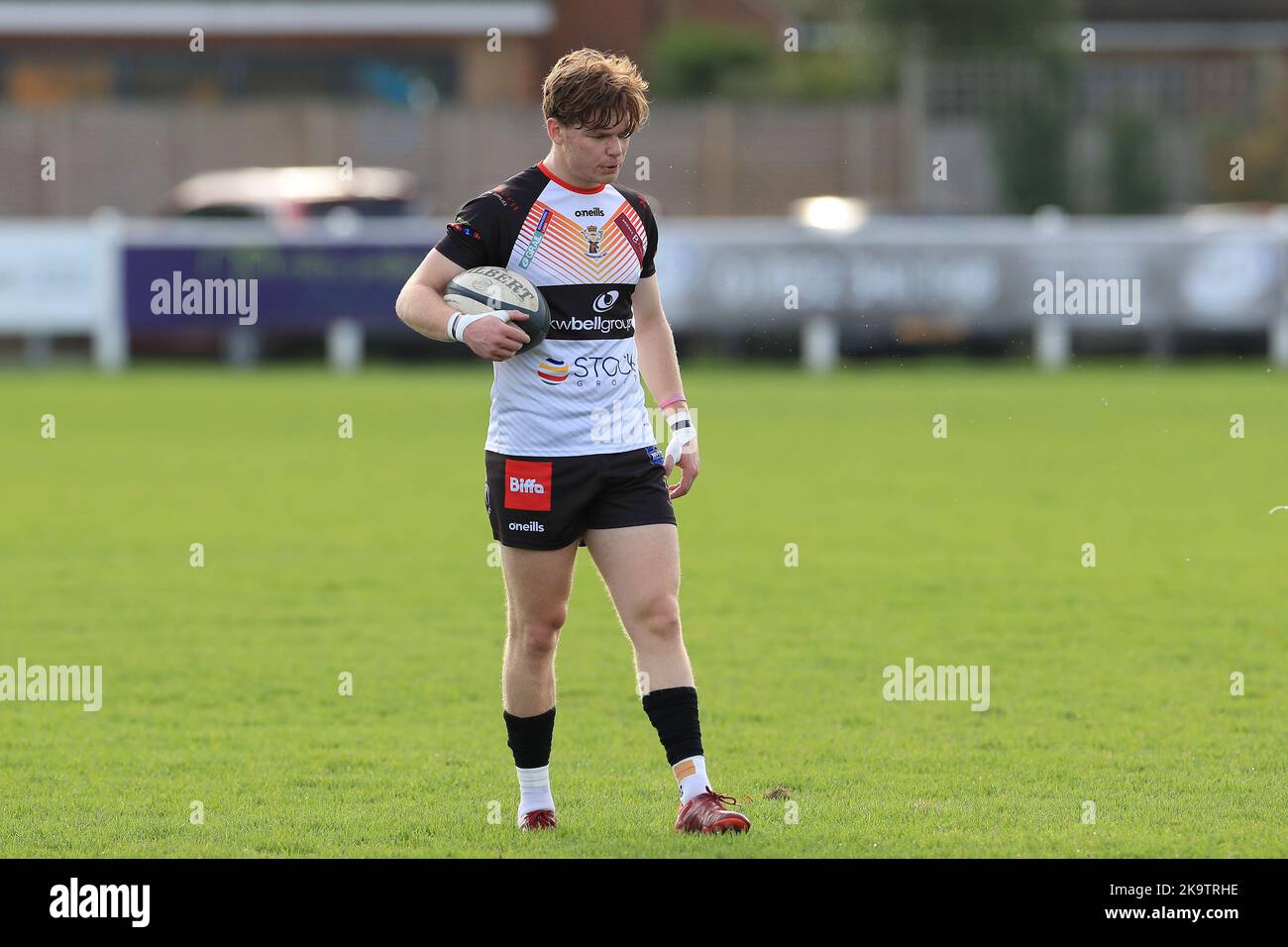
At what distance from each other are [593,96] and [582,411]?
841 millimetres

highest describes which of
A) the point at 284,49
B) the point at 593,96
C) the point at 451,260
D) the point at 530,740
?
the point at 284,49

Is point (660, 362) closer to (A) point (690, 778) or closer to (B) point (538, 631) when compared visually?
(B) point (538, 631)

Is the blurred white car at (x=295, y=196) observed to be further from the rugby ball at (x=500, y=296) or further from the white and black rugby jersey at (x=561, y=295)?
the rugby ball at (x=500, y=296)

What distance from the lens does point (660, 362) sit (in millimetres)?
6152

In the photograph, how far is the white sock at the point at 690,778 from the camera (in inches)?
232

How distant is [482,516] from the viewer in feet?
42.9

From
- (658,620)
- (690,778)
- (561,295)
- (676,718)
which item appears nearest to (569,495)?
(658,620)

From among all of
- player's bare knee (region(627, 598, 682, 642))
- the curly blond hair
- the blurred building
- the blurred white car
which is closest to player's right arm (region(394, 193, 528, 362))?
the curly blond hair

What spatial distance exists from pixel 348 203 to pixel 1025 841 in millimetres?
22202

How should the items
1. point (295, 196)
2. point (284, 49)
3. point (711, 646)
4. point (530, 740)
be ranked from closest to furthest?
point (530, 740)
point (711, 646)
point (295, 196)
point (284, 49)

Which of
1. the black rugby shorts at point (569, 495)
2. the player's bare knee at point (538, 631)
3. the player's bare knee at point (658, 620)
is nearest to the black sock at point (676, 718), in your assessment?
the player's bare knee at point (658, 620)

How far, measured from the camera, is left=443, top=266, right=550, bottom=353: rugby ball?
5.61 meters

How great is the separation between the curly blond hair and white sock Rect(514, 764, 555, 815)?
182cm
